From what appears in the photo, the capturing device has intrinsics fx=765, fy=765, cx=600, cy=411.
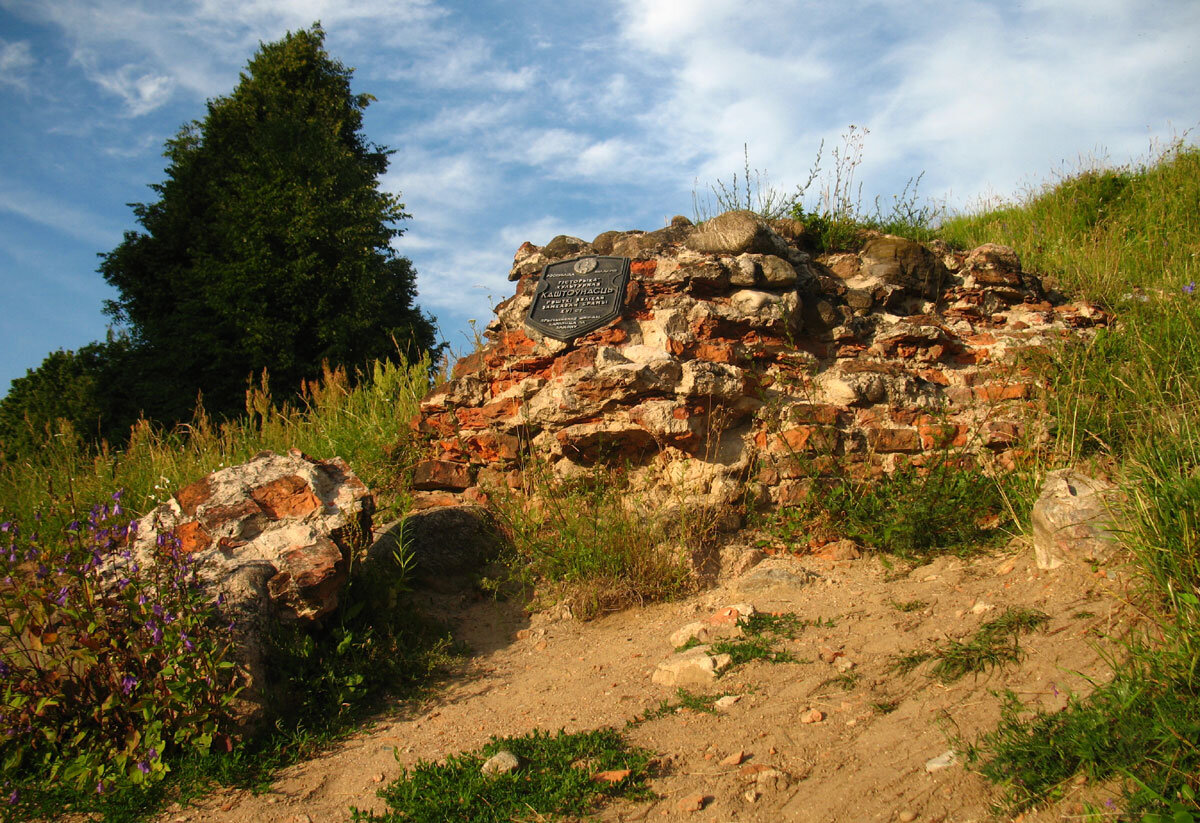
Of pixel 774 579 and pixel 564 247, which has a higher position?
pixel 564 247

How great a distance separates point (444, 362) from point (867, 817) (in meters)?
5.31

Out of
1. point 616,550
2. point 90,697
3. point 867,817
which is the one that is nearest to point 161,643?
point 90,697

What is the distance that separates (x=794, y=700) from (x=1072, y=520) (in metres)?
1.67

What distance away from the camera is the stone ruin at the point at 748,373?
4844 mm

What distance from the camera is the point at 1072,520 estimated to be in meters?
3.59

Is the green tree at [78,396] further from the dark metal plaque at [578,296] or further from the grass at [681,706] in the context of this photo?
the grass at [681,706]


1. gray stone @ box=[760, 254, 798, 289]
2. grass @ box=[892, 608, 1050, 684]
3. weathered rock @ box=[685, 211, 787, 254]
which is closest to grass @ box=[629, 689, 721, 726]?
grass @ box=[892, 608, 1050, 684]

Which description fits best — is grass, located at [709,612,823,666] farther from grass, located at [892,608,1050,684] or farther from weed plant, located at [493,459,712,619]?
weed plant, located at [493,459,712,619]

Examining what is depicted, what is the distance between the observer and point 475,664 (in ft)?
12.9

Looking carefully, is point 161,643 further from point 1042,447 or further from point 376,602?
point 1042,447

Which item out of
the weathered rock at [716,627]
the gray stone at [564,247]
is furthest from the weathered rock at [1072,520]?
the gray stone at [564,247]

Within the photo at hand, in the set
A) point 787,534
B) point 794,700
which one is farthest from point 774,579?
point 794,700

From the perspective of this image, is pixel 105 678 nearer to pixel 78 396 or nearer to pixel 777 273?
pixel 777 273

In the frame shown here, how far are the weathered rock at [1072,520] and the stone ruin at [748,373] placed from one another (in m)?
0.89
